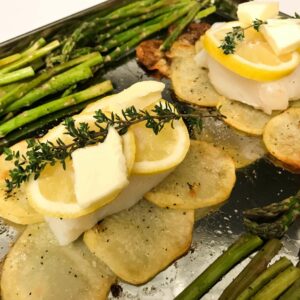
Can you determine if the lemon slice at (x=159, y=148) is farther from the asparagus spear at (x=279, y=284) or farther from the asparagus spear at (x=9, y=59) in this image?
the asparagus spear at (x=9, y=59)

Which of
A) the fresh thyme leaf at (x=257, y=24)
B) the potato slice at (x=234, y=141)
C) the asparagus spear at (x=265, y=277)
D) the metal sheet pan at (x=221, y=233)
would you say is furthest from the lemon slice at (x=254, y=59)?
the asparagus spear at (x=265, y=277)

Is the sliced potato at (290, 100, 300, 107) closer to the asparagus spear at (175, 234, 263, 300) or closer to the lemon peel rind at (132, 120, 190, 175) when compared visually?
the lemon peel rind at (132, 120, 190, 175)

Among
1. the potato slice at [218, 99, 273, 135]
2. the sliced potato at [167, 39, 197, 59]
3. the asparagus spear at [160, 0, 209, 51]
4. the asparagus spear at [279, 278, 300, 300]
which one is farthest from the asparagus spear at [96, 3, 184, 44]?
the asparagus spear at [279, 278, 300, 300]

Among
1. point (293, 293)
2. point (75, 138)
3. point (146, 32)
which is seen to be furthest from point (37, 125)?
point (293, 293)

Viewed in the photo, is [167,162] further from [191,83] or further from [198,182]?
[191,83]

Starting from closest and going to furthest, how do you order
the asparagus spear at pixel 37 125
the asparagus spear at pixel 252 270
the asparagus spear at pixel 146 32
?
1. the asparagus spear at pixel 252 270
2. the asparagus spear at pixel 37 125
3. the asparagus spear at pixel 146 32

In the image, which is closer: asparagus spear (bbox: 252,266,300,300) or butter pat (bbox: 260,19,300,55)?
asparagus spear (bbox: 252,266,300,300)
